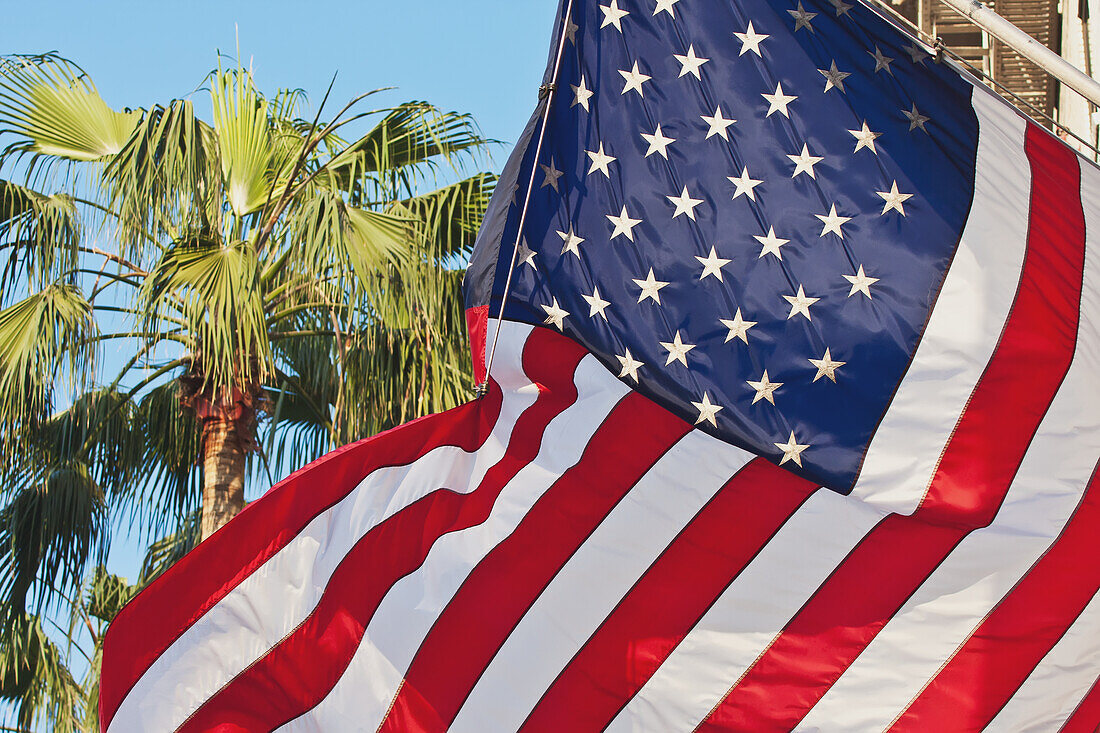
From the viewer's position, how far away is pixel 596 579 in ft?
14.9

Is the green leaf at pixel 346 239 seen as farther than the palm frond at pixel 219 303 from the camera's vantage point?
Yes

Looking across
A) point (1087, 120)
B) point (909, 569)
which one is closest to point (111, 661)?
point (909, 569)

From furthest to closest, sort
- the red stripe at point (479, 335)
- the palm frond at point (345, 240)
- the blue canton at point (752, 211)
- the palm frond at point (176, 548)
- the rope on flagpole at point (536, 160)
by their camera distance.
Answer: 1. the palm frond at point (176, 548)
2. the palm frond at point (345, 240)
3. the red stripe at point (479, 335)
4. the rope on flagpole at point (536, 160)
5. the blue canton at point (752, 211)

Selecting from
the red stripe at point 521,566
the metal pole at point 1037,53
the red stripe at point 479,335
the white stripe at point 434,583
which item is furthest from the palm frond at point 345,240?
the metal pole at point 1037,53

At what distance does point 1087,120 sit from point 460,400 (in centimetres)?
631

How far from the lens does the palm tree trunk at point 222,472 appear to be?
703cm

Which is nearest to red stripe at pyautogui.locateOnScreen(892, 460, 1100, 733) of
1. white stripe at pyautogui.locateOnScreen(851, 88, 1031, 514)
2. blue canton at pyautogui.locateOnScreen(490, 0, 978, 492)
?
white stripe at pyautogui.locateOnScreen(851, 88, 1031, 514)

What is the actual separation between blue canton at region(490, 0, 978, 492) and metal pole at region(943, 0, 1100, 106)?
1.53 feet

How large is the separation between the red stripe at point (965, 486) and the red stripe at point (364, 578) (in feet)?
3.55

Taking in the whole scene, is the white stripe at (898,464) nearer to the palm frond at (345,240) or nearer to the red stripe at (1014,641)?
the red stripe at (1014,641)

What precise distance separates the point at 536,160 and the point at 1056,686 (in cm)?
238

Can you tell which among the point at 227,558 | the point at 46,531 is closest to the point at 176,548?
the point at 46,531

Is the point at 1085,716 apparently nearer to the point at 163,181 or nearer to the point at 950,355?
the point at 950,355

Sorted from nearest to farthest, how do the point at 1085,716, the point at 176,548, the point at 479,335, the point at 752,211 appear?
the point at 1085,716
the point at 752,211
the point at 479,335
the point at 176,548
